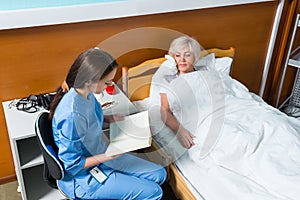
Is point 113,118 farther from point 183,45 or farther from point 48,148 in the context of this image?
point 183,45

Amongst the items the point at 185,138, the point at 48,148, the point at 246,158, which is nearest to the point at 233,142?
the point at 246,158

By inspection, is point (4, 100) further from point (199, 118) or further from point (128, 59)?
point (199, 118)

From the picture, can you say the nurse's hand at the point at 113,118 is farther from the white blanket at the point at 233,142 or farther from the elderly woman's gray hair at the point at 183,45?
the elderly woman's gray hair at the point at 183,45

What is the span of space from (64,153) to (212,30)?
4.24 feet

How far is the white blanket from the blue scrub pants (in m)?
0.15

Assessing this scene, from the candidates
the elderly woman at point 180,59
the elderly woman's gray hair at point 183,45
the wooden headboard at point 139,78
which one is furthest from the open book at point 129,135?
the elderly woman's gray hair at point 183,45

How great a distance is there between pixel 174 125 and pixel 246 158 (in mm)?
402

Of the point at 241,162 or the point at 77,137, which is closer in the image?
the point at 77,137

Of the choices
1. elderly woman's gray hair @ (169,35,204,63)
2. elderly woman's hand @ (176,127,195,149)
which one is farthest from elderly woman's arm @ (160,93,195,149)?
elderly woman's gray hair @ (169,35,204,63)

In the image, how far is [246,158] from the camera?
4.79ft

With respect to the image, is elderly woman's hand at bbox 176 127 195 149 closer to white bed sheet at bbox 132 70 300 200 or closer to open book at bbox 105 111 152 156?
white bed sheet at bbox 132 70 300 200

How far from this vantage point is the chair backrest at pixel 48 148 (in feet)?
4.15

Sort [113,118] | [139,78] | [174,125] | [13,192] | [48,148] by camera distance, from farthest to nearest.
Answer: [139,78] → [13,192] → [174,125] → [113,118] → [48,148]

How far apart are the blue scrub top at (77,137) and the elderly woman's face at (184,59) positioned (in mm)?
587
